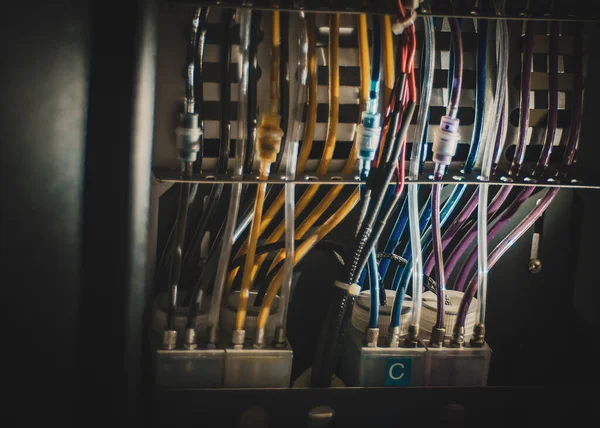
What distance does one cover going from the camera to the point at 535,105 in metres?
1.68

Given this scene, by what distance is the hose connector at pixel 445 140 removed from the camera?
1.50m

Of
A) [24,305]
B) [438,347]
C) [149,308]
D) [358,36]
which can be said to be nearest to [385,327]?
[438,347]

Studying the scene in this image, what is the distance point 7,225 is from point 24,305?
0.16m

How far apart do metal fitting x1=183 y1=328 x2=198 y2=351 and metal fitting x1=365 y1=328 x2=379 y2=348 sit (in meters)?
0.36

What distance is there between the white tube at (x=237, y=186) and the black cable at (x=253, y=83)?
0.03 ft

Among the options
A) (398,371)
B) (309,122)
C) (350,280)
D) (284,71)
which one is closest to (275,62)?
(284,71)

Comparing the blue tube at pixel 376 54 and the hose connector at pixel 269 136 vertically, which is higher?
the blue tube at pixel 376 54

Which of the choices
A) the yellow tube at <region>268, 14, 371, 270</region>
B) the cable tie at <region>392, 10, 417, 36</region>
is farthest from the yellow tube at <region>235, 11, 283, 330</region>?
the cable tie at <region>392, 10, 417, 36</region>

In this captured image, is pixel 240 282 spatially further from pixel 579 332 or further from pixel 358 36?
pixel 579 332

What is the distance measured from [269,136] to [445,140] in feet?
1.17

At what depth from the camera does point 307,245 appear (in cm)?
160

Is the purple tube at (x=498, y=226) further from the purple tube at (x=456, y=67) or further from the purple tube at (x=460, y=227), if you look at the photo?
the purple tube at (x=456, y=67)

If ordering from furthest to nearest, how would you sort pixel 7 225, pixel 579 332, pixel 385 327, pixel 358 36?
pixel 579 332 < pixel 385 327 < pixel 358 36 < pixel 7 225

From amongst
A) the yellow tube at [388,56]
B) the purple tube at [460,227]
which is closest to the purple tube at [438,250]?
the purple tube at [460,227]
